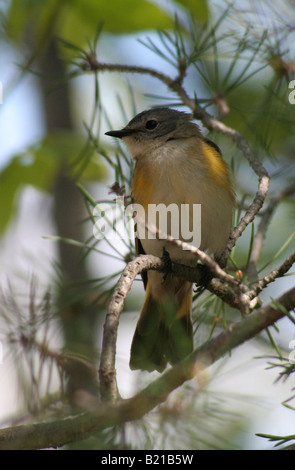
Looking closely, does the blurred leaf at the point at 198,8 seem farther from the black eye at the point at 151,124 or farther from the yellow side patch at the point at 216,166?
the black eye at the point at 151,124

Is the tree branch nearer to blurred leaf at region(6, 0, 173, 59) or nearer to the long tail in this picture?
the long tail

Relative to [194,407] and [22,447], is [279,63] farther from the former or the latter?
[22,447]

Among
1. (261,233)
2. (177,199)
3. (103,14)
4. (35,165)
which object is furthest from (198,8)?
(35,165)

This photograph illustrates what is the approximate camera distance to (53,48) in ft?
18.9

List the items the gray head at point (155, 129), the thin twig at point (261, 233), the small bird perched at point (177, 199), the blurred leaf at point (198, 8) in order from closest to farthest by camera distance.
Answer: the thin twig at point (261, 233)
the blurred leaf at point (198, 8)
the small bird perched at point (177, 199)
the gray head at point (155, 129)

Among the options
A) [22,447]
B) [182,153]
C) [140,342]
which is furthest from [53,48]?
[22,447]

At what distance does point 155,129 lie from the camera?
4.14 m

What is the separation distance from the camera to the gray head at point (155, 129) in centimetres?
396

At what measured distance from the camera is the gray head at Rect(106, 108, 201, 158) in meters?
3.96

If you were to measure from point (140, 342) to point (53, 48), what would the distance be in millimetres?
3656

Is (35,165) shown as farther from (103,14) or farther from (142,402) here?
(142,402)

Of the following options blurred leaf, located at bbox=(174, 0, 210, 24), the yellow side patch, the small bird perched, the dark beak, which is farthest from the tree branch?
the dark beak

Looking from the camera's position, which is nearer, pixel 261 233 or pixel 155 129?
pixel 261 233

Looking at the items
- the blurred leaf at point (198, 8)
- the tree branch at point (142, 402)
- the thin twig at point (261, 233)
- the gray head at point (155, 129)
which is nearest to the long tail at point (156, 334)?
the thin twig at point (261, 233)
